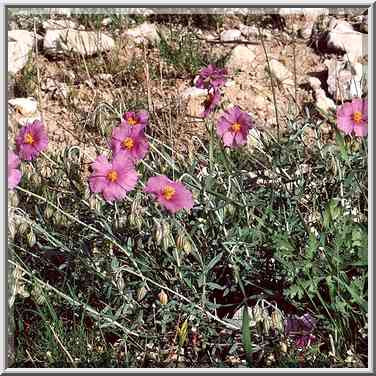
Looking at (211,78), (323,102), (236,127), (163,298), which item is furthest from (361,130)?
(323,102)

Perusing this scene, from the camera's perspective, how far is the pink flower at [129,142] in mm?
2562

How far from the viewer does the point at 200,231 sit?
8.93 ft

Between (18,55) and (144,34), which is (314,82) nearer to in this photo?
(144,34)

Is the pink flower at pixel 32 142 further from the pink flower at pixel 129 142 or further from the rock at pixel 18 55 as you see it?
the rock at pixel 18 55

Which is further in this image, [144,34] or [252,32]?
[252,32]

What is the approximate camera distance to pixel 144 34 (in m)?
3.79

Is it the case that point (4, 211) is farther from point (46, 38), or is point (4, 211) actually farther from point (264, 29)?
point (264, 29)

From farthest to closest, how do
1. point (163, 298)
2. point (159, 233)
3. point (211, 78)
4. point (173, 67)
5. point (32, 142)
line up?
point (173, 67) → point (211, 78) → point (32, 142) → point (163, 298) → point (159, 233)

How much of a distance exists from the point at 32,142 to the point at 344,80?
1557 millimetres

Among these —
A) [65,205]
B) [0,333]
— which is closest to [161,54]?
[65,205]

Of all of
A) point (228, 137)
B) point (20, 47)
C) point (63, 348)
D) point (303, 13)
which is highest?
point (303, 13)

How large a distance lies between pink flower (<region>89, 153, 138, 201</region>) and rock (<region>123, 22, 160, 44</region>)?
140 cm

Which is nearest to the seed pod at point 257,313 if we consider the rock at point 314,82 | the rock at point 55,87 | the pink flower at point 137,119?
the pink flower at point 137,119

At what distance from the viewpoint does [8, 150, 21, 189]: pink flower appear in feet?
8.32
